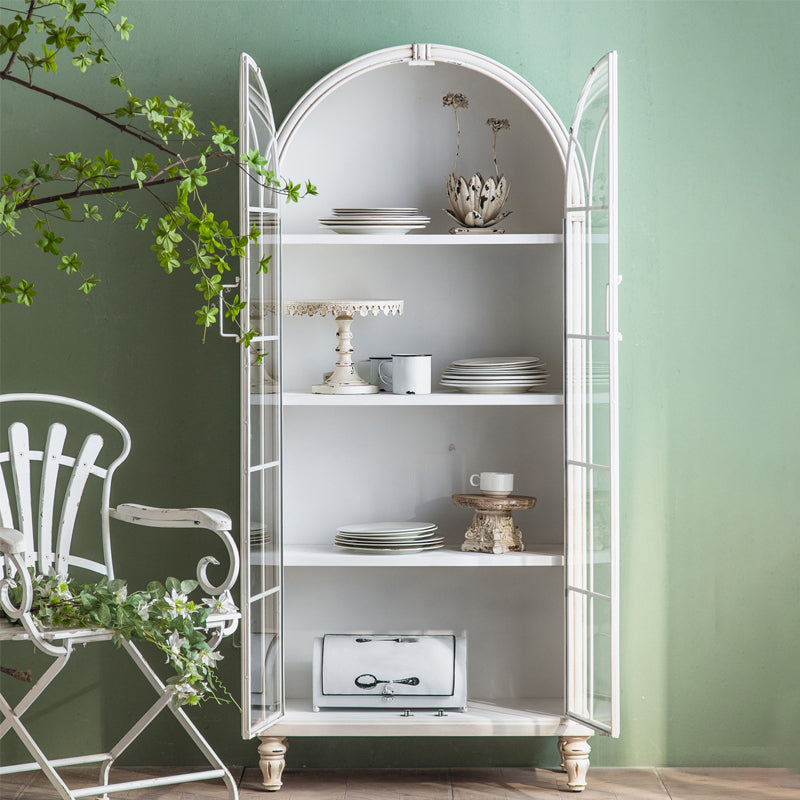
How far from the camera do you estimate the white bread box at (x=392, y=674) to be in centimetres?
285

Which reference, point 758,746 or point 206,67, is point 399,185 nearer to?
point 206,67

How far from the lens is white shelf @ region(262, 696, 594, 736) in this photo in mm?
2773

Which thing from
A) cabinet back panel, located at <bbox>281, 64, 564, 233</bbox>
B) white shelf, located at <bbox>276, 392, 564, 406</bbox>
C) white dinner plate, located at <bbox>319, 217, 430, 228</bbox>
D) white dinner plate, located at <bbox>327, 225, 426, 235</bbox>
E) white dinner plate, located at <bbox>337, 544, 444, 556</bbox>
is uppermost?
cabinet back panel, located at <bbox>281, 64, 564, 233</bbox>

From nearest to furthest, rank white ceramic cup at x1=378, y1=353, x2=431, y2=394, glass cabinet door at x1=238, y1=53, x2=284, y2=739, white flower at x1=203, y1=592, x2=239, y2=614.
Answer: white flower at x1=203, y1=592, x2=239, y2=614 → glass cabinet door at x1=238, y1=53, x2=284, y2=739 → white ceramic cup at x1=378, y1=353, x2=431, y2=394

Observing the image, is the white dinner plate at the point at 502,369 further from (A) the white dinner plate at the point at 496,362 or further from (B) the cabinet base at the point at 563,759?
(B) the cabinet base at the point at 563,759

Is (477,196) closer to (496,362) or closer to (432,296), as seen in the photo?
(432,296)

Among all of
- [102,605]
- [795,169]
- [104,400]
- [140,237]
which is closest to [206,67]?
[140,237]

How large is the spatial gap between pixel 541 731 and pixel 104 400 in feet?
5.62

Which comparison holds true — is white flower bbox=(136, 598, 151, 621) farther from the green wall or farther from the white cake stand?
the white cake stand

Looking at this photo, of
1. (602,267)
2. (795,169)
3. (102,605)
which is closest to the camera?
(102,605)

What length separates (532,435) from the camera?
10.2 ft

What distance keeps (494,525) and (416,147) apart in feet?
4.05

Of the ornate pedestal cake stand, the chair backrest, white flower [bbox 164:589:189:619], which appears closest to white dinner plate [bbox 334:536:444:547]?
the ornate pedestal cake stand

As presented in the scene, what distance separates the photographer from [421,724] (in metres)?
2.78
